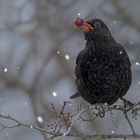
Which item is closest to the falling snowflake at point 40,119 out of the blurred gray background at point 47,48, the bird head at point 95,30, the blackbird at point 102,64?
the blurred gray background at point 47,48

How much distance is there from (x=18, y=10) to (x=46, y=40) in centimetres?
62

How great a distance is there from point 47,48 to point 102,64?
5172 millimetres

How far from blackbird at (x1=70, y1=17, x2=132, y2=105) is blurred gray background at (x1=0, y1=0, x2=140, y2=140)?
3.02 m

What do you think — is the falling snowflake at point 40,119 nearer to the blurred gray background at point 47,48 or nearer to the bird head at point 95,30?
the blurred gray background at point 47,48

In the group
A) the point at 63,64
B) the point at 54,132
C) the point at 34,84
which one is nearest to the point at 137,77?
the point at 63,64

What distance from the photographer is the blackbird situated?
21.9ft

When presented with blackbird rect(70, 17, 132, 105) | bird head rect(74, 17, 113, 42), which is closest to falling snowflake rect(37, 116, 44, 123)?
blackbird rect(70, 17, 132, 105)

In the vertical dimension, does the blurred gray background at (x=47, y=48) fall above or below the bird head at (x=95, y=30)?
below

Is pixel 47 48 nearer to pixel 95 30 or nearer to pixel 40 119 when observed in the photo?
pixel 40 119

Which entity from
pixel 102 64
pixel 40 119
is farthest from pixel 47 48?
pixel 102 64

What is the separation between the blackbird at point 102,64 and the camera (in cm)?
668

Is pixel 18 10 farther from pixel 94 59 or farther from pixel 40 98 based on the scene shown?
pixel 94 59

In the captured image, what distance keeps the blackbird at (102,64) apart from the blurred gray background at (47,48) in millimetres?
3022

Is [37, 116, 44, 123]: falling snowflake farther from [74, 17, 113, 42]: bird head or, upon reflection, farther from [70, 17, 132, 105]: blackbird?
[74, 17, 113, 42]: bird head
